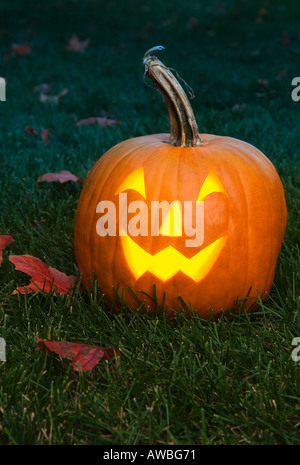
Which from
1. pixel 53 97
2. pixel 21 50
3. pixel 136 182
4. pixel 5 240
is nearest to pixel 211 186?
pixel 136 182

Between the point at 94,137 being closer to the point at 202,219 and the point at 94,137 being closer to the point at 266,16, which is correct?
the point at 202,219

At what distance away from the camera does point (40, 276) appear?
6.97ft

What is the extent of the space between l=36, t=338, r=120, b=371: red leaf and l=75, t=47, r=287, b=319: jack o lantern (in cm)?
31

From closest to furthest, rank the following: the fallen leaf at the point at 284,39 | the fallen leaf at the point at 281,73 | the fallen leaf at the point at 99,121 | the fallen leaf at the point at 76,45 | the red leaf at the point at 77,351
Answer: the red leaf at the point at 77,351
the fallen leaf at the point at 99,121
the fallen leaf at the point at 281,73
the fallen leaf at the point at 76,45
the fallen leaf at the point at 284,39

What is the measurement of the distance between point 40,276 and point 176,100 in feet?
2.85

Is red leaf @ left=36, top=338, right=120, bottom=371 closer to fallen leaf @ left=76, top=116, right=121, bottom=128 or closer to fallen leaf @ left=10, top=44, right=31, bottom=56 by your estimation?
fallen leaf @ left=76, top=116, right=121, bottom=128

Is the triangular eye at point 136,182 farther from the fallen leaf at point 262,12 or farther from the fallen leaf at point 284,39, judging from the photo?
the fallen leaf at point 262,12

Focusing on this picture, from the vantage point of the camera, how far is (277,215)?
206 cm

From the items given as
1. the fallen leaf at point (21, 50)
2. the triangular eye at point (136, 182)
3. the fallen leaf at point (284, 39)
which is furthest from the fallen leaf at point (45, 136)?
the fallen leaf at point (284, 39)

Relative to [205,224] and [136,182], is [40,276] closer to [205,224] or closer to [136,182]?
[136,182]

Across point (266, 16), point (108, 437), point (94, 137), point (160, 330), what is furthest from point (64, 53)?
point (108, 437)

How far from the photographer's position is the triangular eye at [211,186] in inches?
75.7

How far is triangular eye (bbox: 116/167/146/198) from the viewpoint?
1970 mm

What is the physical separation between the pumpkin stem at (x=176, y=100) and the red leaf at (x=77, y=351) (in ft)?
2.76
